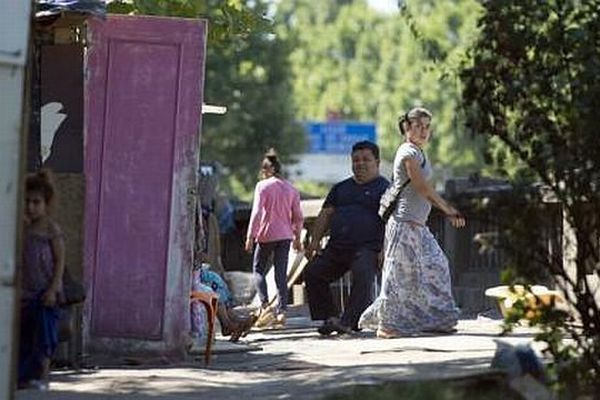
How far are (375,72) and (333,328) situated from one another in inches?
2967

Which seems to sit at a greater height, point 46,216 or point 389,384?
point 46,216

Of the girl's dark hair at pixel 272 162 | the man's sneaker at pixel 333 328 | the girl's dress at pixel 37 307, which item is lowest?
the man's sneaker at pixel 333 328

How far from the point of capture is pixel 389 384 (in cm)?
901

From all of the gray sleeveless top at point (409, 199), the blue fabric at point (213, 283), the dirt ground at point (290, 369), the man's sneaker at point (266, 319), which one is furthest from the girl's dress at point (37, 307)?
the man's sneaker at point (266, 319)

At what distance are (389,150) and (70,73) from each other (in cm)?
6664

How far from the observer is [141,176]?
1303 centimetres

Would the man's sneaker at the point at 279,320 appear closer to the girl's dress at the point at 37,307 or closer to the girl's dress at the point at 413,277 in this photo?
the girl's dress at the point at 413,277

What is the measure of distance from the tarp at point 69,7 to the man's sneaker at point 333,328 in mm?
4149

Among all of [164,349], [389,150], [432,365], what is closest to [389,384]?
[432,365]

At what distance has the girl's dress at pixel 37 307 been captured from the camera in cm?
1120

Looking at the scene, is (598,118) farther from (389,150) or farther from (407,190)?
(389,150)

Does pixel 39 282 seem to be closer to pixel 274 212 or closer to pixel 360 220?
pixel 360 220

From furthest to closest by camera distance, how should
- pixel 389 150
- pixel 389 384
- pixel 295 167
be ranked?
pixel 389 150, pixel 295 167, pixel 389 384

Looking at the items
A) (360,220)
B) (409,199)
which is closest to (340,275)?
(360,220)
